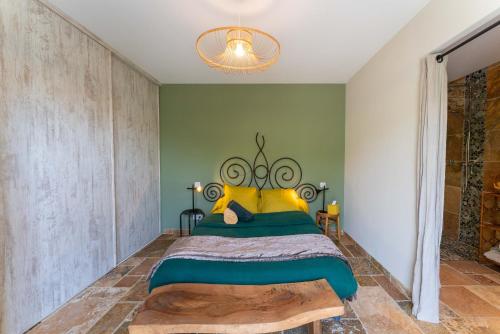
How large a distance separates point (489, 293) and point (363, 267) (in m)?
1.11

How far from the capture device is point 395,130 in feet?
7.62

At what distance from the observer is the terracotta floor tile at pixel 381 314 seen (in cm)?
171

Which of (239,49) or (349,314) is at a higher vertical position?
(239,49)

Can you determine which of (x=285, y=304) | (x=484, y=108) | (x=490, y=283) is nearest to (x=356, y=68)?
(x=484, y=108)

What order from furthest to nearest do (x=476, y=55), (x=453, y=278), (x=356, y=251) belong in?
1. (x=356, y=251)
2. (x=476, y=55)
3. (x=453, y=278)

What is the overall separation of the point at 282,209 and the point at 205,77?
241cm

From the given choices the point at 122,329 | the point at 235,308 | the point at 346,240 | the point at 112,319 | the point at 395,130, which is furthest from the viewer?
the point at 346,240

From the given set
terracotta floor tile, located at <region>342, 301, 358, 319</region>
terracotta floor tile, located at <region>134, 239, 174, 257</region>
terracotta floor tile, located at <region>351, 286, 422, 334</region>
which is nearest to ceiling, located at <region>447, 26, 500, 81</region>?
terracotta floor tile, located at <region>351, 286, 422, 334</region>

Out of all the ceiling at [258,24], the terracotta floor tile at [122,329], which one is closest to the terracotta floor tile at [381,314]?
the terracotta floor tile at [122,329]

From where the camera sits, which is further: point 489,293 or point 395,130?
point 395,130

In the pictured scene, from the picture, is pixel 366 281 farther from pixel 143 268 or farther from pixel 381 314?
pixel 143 268

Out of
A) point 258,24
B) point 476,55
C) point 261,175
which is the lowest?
point 261,175

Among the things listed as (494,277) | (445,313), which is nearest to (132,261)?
(445,313)

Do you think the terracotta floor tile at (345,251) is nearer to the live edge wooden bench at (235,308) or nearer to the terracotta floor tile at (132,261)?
the live edge wooden bench at (235,308)
